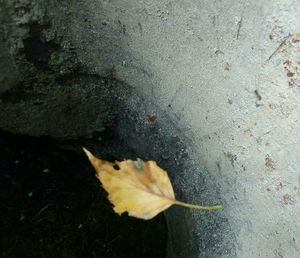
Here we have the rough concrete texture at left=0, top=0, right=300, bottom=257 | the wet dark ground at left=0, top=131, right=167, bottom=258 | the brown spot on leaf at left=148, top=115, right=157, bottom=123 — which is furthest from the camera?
the wet dark ground at left=0, top=131, right=167, bottom=258

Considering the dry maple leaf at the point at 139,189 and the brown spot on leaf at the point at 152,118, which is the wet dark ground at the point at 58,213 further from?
the dry maple leaf at the point at 139,189

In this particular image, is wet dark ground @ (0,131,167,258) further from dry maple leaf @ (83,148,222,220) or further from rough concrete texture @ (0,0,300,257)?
dry maple leaf @ (83,148,222,220)

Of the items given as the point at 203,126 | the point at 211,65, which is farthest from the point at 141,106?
the point at 211,65

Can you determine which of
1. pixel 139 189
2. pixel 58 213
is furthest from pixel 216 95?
pixel 58 213

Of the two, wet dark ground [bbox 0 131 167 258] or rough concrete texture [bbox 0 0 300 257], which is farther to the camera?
wet dark ground [bbox 0 131 167 258]

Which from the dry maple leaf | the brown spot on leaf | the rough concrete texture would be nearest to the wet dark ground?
the rough concrete texture

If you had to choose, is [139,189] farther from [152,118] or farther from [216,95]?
[152,118]

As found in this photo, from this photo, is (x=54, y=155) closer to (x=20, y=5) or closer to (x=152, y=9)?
(x=20, y=5)

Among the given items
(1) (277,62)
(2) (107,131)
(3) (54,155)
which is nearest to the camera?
(1) (277,62)
